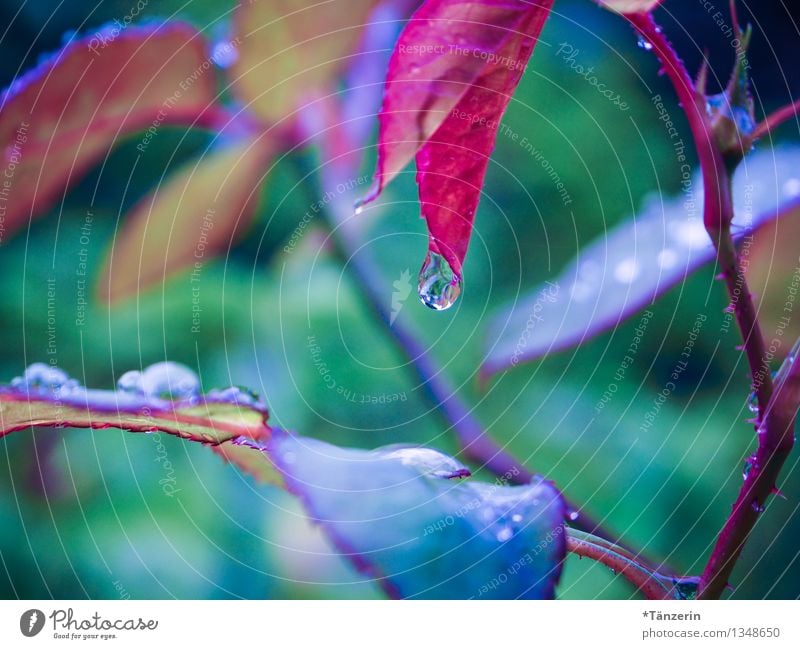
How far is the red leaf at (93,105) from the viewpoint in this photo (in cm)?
138

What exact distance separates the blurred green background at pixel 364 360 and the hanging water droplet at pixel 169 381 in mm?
22

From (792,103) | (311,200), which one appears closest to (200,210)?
(311,200)

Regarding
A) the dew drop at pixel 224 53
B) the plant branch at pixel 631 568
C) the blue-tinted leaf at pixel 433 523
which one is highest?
the dew drop at pixel 224 53

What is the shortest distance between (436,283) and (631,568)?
2.33 ft

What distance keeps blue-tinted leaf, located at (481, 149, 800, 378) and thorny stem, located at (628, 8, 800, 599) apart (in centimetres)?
3

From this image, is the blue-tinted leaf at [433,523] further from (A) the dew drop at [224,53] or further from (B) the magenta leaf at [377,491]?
(A) the dew drop at [224,53]

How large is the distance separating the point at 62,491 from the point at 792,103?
5.48ft

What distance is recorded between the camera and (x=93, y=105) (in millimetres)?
1391

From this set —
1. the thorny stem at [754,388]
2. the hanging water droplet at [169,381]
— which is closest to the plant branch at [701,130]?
the thorny stem at [754,388]

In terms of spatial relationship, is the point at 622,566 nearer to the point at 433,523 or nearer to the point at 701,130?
the point at 433,523

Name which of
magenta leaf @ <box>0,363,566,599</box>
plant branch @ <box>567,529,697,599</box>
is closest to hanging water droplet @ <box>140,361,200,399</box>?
magenta leaf @ <box>0,363,566,599</box>

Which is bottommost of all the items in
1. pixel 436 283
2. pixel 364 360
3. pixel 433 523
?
pixel 433 523

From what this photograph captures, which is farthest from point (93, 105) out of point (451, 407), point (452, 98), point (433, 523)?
point (433, 523)

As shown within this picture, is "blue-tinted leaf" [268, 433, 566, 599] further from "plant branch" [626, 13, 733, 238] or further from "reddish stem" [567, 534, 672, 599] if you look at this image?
"plant branch" [626, 13, 733, 238]
